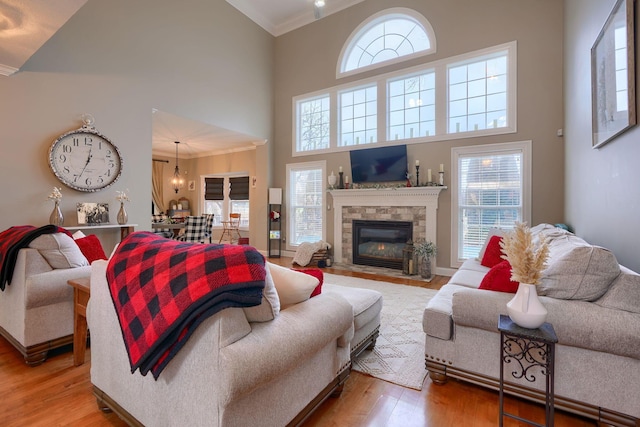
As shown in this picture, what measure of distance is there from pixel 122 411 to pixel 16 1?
109 inches

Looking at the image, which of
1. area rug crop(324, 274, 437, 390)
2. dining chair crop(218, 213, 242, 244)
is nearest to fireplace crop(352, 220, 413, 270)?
area rug crop(324, 274, 437, 390)

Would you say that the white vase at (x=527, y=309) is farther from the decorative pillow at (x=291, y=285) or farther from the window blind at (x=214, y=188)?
the window blind at (x=214, y=188)

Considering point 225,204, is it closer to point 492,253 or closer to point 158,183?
point 158,183

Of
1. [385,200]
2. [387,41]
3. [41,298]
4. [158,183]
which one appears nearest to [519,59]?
[387,41]

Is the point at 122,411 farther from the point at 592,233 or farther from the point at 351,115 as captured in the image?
the point at 351,115

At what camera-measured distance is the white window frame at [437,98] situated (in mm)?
4488

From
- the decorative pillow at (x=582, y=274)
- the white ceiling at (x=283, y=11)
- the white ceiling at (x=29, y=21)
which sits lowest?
the decorative pillow at (x=582, y=274)

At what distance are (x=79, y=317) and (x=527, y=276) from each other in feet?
9.44

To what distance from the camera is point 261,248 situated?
269 inches

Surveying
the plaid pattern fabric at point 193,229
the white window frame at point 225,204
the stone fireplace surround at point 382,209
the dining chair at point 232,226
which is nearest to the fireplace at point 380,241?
the stone fireplace surround at point 382,209

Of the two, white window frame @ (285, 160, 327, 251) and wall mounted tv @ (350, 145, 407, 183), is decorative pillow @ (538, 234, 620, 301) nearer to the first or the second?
wall mounted tv @ (350, 145, 407, 183)

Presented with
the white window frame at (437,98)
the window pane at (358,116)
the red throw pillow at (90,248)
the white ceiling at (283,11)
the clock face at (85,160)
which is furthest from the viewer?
the white ceiling at (283,11)

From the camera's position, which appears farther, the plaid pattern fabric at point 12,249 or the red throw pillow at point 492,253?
the red throw pillow at point 492,253

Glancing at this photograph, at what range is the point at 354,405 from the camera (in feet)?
5.82
